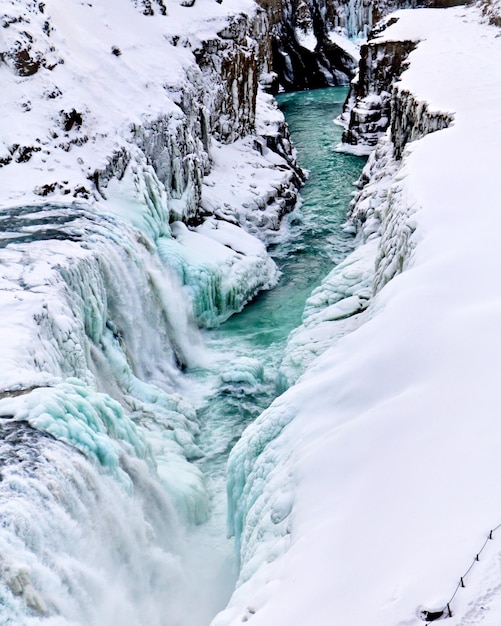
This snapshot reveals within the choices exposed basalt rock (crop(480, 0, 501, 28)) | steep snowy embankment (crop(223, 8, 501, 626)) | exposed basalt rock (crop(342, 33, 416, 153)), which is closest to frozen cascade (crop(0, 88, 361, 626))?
steep snowy embankment (crop(223, 8, 501, 626))

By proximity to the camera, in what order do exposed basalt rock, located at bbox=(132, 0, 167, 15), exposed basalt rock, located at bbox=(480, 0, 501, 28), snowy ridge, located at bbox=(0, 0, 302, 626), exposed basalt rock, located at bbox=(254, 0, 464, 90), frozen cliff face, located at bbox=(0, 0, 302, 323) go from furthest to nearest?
exposed basalt rock, located at bbox=(254, 0, 464, 90)
exposed basalt rock, located at bbox=(480, 0, 501, 28)
exposed basalt rock, located at bbox=(132, 0, 167, 15)
frozen cliff face, located at bbox=(0, 0, 302, 323)
snowy ridge, located at bbox=(0, 0, 302, 626)

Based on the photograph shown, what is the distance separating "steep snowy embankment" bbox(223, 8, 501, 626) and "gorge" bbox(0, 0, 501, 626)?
21mm

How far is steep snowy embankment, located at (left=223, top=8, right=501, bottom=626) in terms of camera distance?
323 cm

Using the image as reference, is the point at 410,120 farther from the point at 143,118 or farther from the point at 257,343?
the point at 257,343

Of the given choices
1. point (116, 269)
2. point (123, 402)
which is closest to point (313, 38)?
point (116, 269)

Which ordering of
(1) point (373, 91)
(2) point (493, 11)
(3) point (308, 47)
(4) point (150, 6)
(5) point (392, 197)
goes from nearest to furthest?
(5) point (392, 197) < (4) point (150, 6) < (2) point (493, 11) < (1) point (373, 91) < (3) point (308, 47)

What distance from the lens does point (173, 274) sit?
13227mm

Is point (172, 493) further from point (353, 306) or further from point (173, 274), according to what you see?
point (173, 274)

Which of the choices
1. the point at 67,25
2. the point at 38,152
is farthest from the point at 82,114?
the point at 67,25

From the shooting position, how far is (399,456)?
14.0 feet

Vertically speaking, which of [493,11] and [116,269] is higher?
[493,11]

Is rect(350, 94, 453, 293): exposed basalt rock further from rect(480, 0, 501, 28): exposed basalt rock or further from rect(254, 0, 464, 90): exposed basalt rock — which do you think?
rect(254, 0, 464, 90): exposed basalt rock

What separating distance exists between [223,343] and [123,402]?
4.03m

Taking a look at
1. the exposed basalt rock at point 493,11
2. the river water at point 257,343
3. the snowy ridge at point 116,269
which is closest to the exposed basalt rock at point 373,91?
the river water at point 257,343
